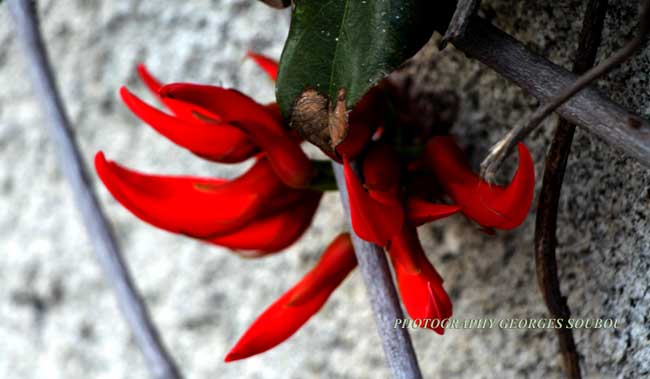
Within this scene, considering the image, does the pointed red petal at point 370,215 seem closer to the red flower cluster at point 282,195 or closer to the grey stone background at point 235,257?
the red flower cluster at point 282,195

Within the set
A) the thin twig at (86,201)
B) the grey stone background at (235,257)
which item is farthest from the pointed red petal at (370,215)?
the thin twig at (86,201)

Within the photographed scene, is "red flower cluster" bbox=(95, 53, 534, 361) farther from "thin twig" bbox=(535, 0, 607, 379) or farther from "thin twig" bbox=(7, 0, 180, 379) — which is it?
"thin twig" bbox=(7, 0, 180, 379)

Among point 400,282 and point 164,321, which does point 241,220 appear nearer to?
point 400,282

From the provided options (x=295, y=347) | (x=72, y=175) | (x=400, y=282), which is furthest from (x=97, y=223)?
(x=400, y=282)

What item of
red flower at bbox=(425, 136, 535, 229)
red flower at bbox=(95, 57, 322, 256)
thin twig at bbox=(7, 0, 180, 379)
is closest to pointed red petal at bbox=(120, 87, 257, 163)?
red flower at bbox=(95, 57, 322, 256)

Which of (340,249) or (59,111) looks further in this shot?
(59,111)

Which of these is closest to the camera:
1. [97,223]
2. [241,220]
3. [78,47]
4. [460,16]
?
[460,16]

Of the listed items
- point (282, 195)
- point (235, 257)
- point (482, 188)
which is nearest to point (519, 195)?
point (482, 188)
